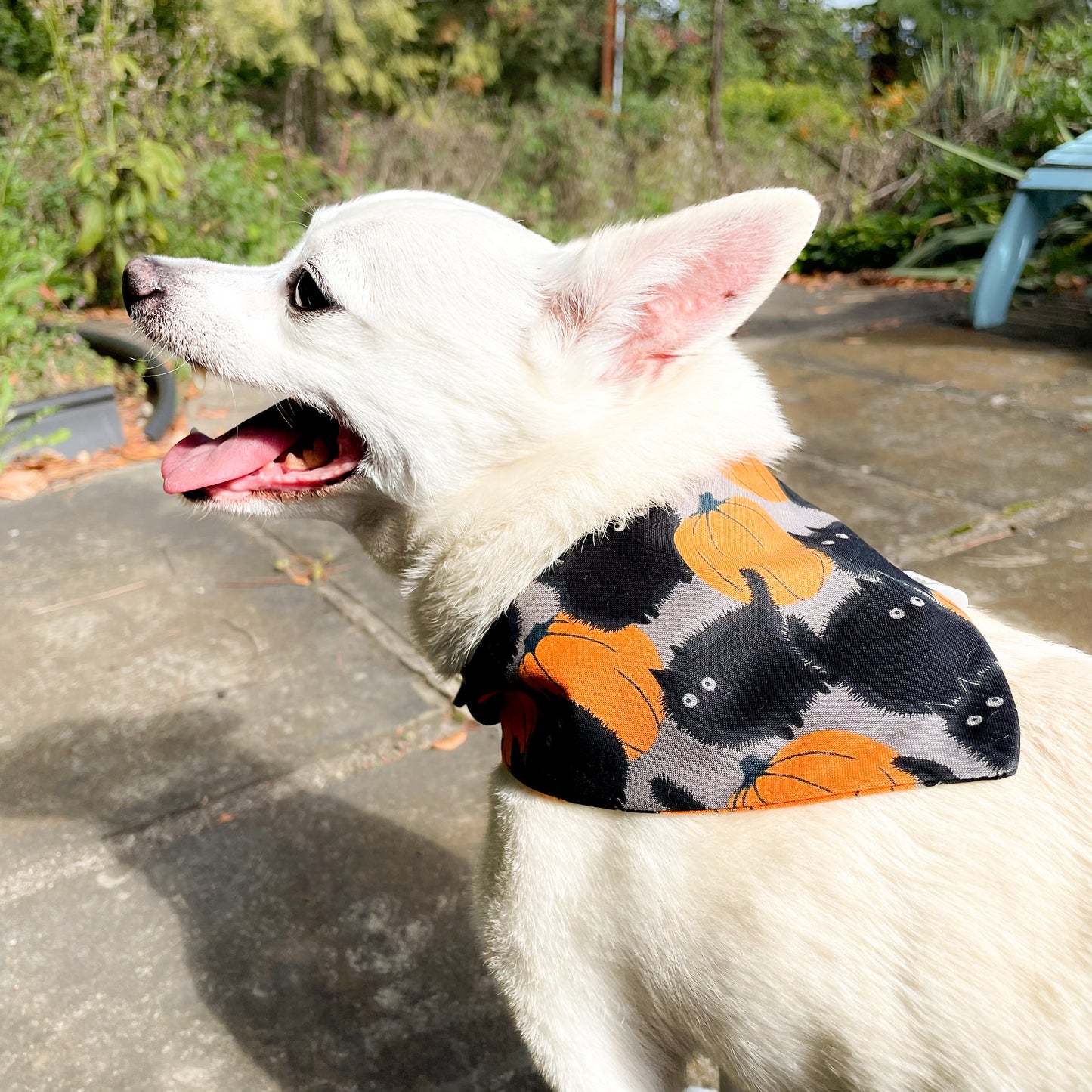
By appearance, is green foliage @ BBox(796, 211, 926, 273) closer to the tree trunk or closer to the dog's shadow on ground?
the tree trunk

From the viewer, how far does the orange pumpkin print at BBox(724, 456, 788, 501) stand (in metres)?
1.45

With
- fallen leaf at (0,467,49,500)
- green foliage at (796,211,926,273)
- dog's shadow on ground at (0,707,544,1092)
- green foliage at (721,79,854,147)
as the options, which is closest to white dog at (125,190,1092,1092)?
dog's shadow on ground at (0,707,544,1092)

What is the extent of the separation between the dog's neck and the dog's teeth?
0.79 ft

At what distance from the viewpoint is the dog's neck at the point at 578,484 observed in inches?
55.4

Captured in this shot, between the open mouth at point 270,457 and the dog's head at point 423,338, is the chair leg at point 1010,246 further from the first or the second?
the open mouth at point 270,457

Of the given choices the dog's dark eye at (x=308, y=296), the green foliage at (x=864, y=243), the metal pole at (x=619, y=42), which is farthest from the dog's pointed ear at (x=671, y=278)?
the metal pole at (x=619, y=42)

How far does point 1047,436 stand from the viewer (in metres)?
4.32

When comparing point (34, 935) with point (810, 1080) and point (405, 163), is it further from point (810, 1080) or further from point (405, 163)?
point (405, 163)

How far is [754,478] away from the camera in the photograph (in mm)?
1477

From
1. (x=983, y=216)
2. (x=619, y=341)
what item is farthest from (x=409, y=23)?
(x=619, y=341)

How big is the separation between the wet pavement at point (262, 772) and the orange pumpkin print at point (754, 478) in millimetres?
1095

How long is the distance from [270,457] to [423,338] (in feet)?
1.25

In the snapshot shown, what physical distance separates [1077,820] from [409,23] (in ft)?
46.1

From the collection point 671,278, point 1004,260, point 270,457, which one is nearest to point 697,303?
point 671,278
